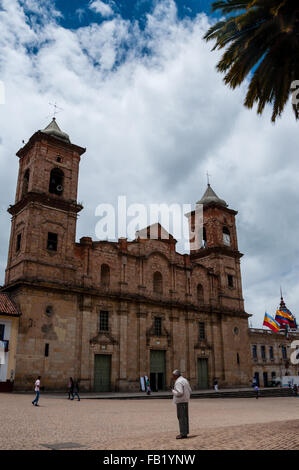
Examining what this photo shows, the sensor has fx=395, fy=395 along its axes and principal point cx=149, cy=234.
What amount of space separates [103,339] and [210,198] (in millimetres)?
25640

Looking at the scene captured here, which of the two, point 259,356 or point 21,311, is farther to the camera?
point 259,356

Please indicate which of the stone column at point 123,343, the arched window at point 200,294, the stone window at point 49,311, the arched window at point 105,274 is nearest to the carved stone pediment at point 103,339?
the stone column at point 123,343

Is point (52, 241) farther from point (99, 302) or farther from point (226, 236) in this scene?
point (226, 236)

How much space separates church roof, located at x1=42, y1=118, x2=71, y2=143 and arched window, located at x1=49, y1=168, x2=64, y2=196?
3.57 metres

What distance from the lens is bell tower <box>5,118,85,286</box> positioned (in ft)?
109

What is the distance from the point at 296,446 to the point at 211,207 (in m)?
44.2

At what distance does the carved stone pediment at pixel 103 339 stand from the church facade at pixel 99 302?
0.29ft

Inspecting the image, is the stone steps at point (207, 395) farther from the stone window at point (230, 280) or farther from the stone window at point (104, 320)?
the stone window at point (230, 280)

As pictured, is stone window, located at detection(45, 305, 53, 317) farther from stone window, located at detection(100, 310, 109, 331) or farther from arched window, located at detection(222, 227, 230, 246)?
arched window, located at detection(222, 227, 230, 246)

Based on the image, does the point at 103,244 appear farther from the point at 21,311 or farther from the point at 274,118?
the point at 274,118

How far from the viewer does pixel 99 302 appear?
3594cm
